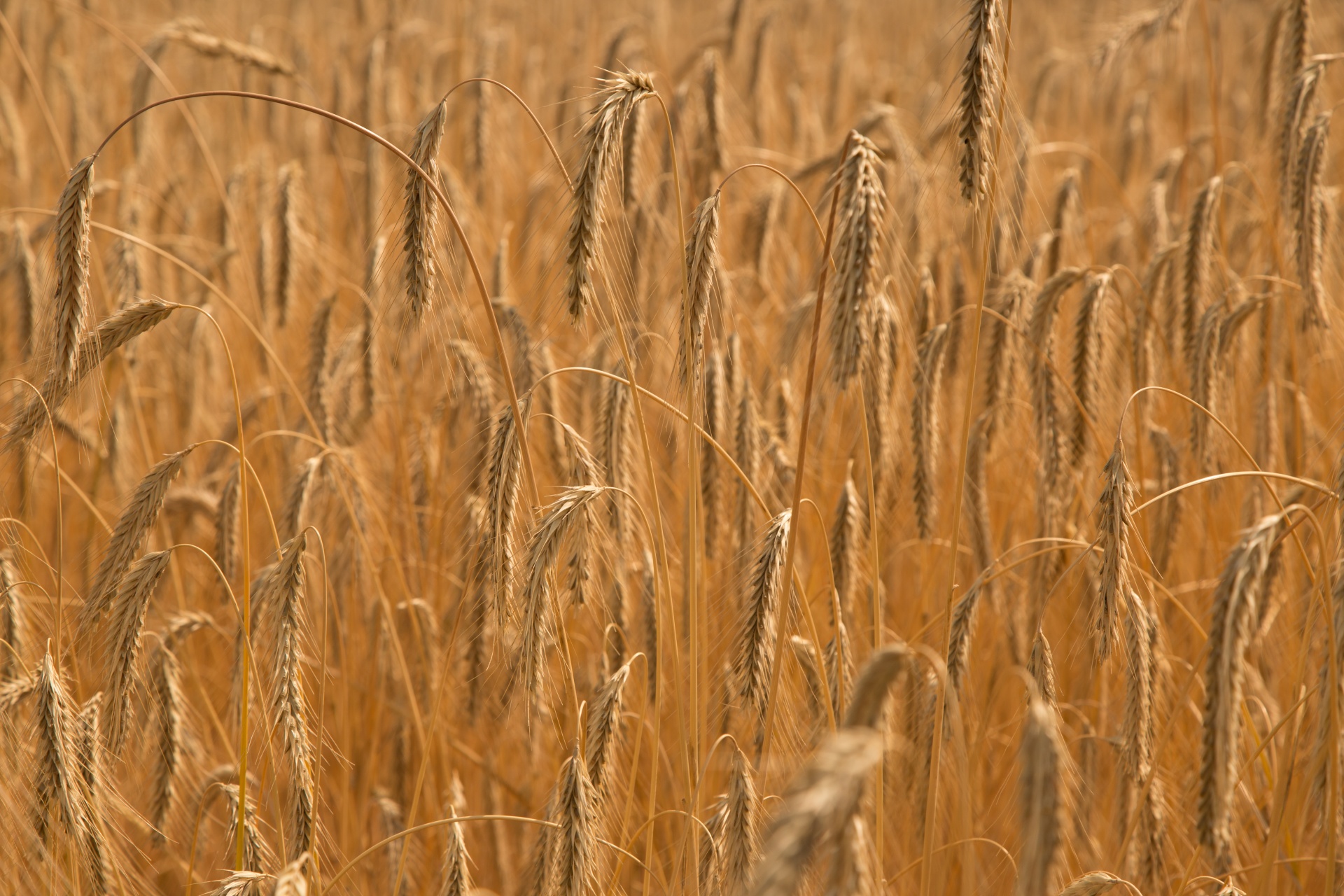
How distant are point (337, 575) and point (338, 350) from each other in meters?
0.67

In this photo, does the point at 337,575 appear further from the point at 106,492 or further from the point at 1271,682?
the point at 1271,682

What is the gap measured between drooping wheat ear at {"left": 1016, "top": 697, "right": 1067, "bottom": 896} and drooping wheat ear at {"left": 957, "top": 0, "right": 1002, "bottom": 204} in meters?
0.70

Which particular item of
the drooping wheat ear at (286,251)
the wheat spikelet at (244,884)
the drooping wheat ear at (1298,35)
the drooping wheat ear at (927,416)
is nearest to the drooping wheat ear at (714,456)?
the drooping wheat ear at (927,416)

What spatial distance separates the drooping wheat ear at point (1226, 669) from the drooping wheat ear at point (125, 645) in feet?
4.46

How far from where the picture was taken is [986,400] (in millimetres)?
2213

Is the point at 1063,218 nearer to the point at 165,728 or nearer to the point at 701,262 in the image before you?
the point at 701,262

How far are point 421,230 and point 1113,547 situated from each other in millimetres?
1052

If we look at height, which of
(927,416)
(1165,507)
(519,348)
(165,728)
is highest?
(519,348)

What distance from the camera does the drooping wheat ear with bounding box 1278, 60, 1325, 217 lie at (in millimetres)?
2027

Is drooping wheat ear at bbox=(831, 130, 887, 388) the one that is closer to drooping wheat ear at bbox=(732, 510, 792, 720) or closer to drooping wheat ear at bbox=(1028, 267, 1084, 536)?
drooping wheat ear at bbox=(732, 510, 792, 720)

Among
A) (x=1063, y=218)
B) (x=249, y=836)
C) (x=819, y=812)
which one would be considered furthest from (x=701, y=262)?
(x=1063, y=218)

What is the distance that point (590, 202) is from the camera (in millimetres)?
1328

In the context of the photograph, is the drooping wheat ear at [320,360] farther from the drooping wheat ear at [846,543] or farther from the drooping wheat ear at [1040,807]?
the drooping wheat ear at [1040,807]

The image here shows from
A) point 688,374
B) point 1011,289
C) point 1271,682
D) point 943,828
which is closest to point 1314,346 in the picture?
point 1271,682
